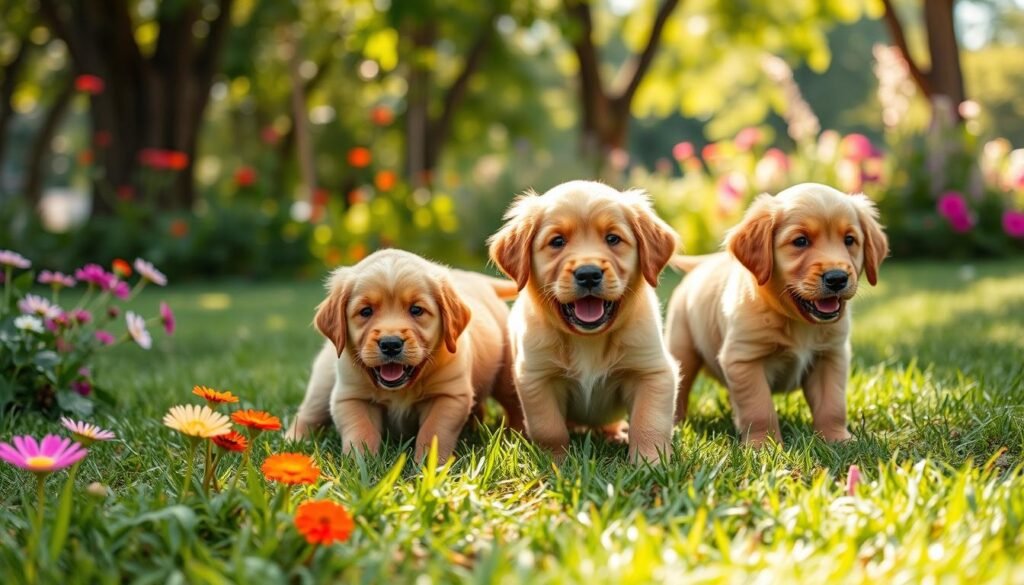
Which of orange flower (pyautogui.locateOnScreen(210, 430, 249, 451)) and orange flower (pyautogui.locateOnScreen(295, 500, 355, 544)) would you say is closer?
orange flower (pyautogui.locateOnScreen(295, 500, 355, 544))

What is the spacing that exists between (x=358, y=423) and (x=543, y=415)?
70 centimetres

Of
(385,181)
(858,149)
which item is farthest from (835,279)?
(385,181)

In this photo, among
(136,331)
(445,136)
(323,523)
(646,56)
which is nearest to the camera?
(323,523)

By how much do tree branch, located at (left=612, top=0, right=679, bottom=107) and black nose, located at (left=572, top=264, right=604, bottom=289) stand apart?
1553 cm

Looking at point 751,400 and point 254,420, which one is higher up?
point 254,420

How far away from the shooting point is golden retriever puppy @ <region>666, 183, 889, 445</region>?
361cm

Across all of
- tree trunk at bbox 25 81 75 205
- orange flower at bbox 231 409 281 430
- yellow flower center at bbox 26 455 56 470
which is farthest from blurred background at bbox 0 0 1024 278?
yellow flower center at bbox 26 455 56 470

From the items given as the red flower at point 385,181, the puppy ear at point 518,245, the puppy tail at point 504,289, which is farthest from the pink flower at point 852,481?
the red flower at point 385,181

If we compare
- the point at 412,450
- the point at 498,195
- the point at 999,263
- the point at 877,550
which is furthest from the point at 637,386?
the point at 498,195

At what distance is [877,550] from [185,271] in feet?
42.1

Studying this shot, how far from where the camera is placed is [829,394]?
148 inches

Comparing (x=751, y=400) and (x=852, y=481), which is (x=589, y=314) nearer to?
(x=751, y=400)

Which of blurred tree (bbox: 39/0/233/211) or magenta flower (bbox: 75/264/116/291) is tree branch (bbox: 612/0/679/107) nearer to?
blurred tree (bbox: 39/0/233/211)

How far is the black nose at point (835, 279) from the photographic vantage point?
11.5 feet
